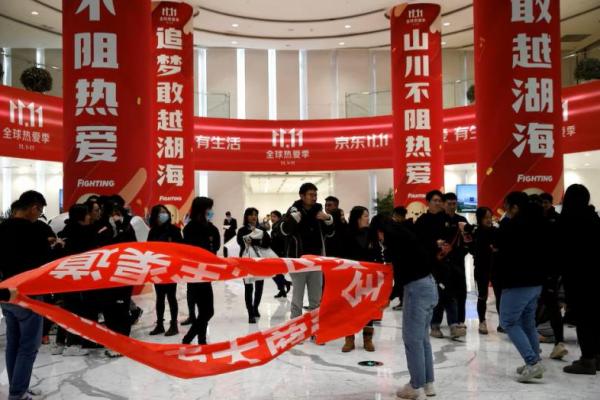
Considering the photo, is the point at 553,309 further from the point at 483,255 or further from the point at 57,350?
the point at 57,350

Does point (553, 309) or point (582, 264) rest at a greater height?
point (582, 264)

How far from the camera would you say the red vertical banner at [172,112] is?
1098cm

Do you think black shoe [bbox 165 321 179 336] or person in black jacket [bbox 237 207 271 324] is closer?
black shoe [bbox 165 321 179 336]

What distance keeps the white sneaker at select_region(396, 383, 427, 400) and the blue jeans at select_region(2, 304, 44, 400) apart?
225 cm

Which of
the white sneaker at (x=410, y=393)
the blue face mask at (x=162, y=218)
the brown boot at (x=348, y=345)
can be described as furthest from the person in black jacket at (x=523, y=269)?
the blue face mask at (x=162, y=218)

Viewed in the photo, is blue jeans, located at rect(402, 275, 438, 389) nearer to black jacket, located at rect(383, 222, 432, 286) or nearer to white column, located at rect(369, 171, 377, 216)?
black jacket, located at rect(383, 222, 432, 286)

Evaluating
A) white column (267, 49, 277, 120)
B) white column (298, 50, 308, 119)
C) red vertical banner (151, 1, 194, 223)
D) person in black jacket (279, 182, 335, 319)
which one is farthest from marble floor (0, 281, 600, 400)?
white column (298, 50, 308, 119)

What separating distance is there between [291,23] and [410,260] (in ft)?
38.4

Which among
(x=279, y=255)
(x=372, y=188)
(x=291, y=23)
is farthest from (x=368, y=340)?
(x=372, y=188)

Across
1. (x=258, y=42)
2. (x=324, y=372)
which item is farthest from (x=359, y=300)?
(x=258, y=42)

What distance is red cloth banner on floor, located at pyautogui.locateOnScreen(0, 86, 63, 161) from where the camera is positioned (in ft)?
34.7

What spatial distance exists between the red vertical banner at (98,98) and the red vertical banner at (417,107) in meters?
5.61

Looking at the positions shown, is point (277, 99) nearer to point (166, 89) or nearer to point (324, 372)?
point (166, 89)

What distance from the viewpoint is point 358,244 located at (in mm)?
4969
